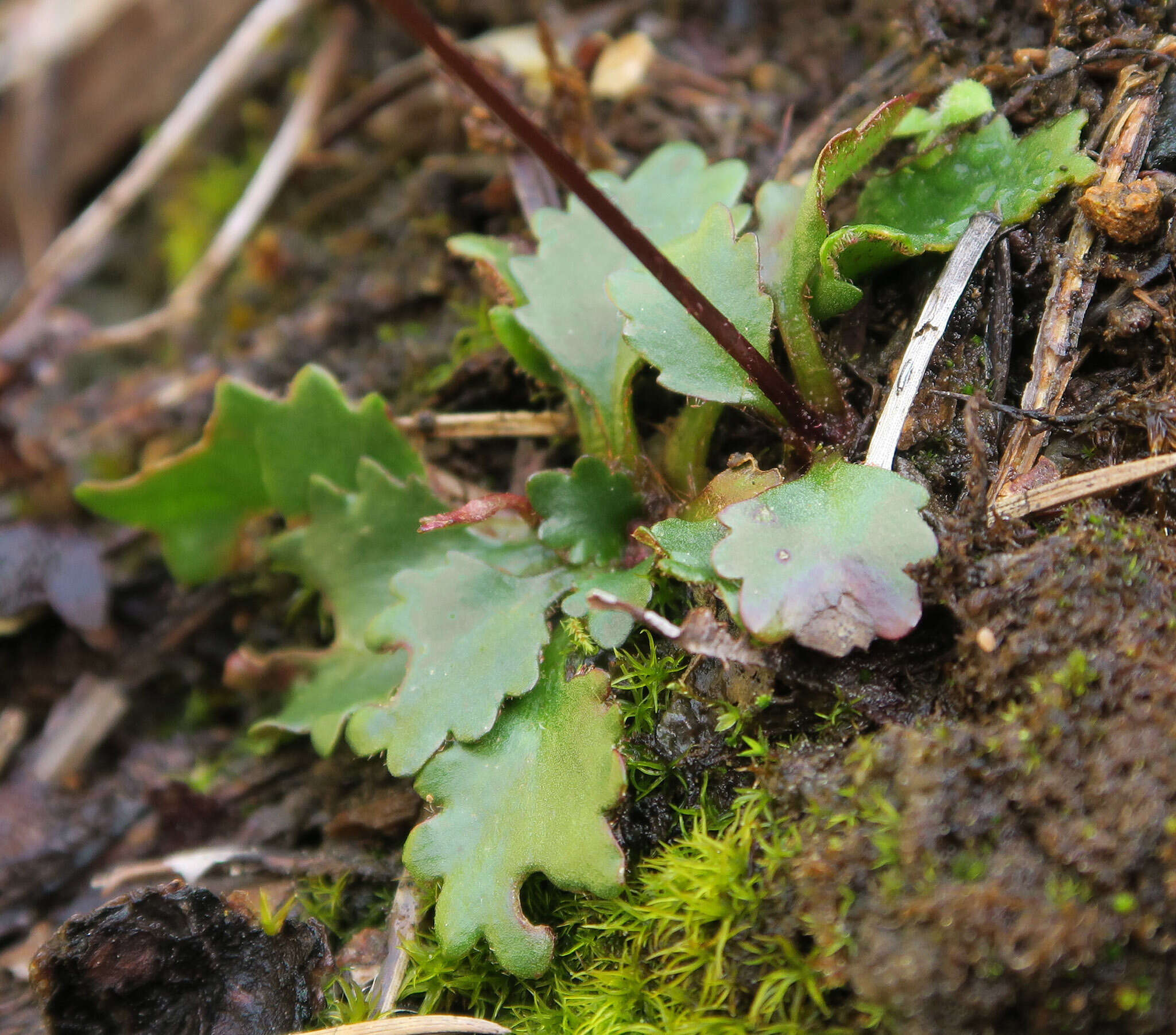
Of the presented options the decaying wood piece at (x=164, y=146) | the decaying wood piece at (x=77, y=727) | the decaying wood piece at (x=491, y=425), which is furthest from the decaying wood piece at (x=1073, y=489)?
the decaying wood piece at (x=164, y=146)

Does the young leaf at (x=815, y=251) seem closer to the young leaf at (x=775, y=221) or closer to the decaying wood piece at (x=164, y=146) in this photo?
the young leaf at (x=775, y=221)

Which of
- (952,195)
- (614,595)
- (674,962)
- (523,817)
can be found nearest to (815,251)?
(952,195)

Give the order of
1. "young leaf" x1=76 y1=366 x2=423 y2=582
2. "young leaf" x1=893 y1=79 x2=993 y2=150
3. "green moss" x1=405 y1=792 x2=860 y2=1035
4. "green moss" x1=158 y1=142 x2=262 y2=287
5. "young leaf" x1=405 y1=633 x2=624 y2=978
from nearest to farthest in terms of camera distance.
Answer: "green moss" x1=405 y1=792 x2=860 y2=1035, "young leaf" x1=405 y1=633 x2=624 y2=978, "young leaf" x1=893 y1=79 x2=993 y2=150, "young leaf" x1=76 y1=366 x2=423 y2=582, "green moss" x1=158 y1=142 x2=262 y2=287

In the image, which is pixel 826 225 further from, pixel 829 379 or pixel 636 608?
pixel 636 608

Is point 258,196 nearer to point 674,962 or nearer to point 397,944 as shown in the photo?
point 397,944

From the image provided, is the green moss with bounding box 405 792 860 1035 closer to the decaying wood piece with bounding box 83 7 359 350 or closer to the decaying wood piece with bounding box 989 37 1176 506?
the decaying wood piece with bounding box 989 37 1176 506

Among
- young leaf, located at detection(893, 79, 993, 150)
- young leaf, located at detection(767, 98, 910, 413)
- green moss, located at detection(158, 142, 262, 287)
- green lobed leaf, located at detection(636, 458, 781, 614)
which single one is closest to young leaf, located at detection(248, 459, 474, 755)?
green lobed leaf, located at detection(636, 458, 781, 614)
